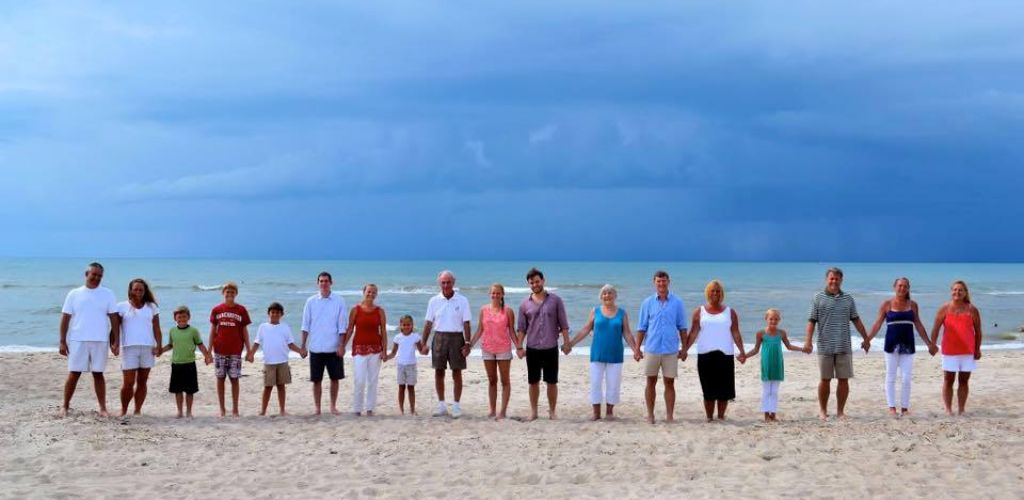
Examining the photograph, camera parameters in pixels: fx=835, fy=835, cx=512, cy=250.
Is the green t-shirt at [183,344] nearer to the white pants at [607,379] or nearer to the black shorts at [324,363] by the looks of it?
the black shorts at [324,363]

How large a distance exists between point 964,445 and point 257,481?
6615 millimetres

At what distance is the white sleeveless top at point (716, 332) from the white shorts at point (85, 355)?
22.5 ft

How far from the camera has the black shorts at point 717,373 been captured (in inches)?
374

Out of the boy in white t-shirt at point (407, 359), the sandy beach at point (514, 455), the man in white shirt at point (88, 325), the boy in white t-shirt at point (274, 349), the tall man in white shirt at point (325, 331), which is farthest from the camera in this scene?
the boy in white t-shirt at point (407, 359)

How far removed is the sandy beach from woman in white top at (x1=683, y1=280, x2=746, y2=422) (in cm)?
50

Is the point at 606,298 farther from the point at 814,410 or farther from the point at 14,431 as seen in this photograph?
the point at 14,431

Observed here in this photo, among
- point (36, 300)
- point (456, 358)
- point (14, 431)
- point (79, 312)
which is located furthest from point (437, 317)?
point (36, 300)

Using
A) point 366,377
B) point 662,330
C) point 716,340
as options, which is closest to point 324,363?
point 366,377

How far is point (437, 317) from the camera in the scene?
9.95 m

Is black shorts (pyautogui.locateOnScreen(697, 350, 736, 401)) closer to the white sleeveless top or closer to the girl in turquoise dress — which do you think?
the white sleeveless top

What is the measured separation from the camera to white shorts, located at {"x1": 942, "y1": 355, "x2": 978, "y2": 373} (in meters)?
9.80

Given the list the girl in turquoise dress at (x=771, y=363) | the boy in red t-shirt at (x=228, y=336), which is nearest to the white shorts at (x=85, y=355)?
the boy in red t-shirt at (x=228, y=336)

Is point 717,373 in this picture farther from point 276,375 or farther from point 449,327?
point 276,375

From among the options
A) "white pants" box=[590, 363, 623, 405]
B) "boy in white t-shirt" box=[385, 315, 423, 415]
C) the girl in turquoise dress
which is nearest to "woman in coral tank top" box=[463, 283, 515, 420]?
"boy in white t-shirt" box=[385, 315, 423, 415]
